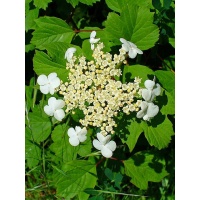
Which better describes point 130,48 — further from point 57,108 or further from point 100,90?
point 57,108

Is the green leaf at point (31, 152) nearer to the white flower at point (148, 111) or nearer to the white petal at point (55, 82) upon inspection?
the white petal at point (55, 82)

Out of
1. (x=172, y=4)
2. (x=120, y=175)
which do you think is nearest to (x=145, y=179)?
(x=120, y=175)

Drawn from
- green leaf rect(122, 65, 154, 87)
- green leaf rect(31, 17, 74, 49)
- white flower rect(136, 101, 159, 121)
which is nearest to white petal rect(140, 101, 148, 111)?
white flower rect(136, 101, 159, 121)

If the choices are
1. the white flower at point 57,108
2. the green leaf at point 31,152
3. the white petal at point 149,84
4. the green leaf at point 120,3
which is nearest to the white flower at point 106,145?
the white flower at point 57,108

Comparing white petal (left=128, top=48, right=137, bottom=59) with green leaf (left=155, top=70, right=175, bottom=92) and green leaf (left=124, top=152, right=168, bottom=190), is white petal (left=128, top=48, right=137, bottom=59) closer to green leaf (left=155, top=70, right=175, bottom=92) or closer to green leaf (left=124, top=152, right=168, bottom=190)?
green leaf (left=155, top=70, right=175, bottom=92)

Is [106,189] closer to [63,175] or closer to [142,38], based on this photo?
[63,175]
